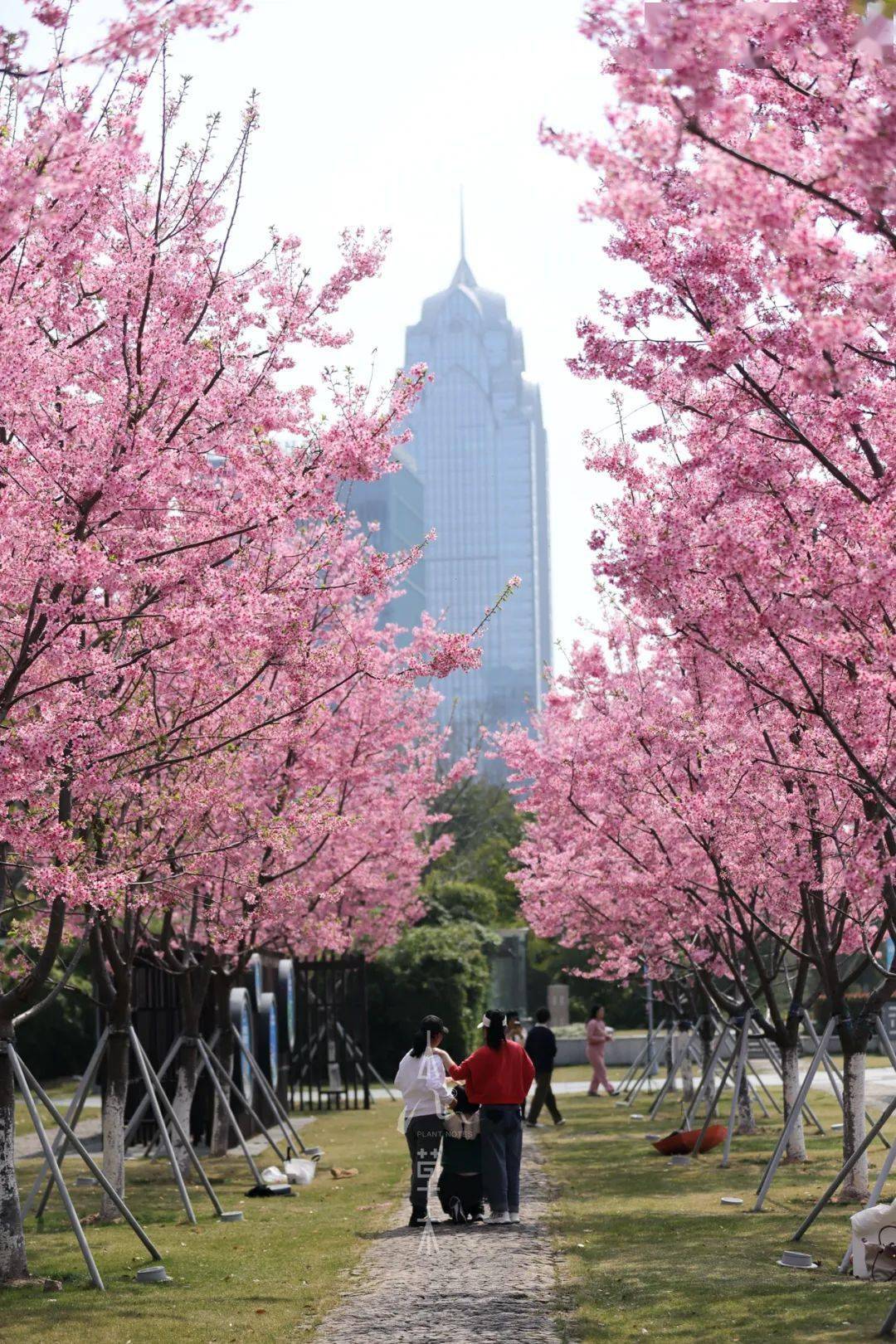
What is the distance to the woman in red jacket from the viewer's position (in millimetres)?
12078

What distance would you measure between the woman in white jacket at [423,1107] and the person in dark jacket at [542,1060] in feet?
28.2

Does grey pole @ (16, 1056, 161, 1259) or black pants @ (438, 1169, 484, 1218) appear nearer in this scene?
grey pole @ (16, 1056, 161, 1259)

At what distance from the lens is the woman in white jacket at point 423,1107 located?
12231 mm

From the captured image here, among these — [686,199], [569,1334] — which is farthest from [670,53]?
[569,1334]

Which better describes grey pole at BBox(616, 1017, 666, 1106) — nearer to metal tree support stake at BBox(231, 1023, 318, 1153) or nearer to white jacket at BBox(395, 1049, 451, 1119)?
metal tree support stake at BBox(231, 1023, 318, 1153)

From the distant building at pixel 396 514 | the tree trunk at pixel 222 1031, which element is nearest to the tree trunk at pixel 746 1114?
the tree trunk at pixel 222 1031

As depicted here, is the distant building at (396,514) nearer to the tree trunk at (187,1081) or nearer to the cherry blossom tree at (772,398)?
the tree trunk at (187,1081)

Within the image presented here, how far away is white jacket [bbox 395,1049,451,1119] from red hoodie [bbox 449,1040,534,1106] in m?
0.23

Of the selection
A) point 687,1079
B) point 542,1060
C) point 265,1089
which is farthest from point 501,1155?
point 687,1079

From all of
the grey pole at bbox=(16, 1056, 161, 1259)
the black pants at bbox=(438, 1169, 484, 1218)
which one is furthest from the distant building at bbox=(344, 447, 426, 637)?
the grey pole at bbox=(16, 1056, 161, 1259)

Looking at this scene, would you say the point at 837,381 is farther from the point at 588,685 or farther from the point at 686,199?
the point at 588,685

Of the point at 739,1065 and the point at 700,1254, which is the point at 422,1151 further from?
the point at 739,1065

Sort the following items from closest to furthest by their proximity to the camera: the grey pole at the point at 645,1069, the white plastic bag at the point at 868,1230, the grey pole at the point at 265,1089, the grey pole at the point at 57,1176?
the white plastic bag at the point at 868,1230 < the grey pole at the point at 57,1176 < the grey pole at the point at 265,1089 < the grey pole at the point at 645,1069

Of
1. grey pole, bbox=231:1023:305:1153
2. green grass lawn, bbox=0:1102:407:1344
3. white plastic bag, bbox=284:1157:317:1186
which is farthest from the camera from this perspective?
grey pole, bbox=231:1023:305:1153
